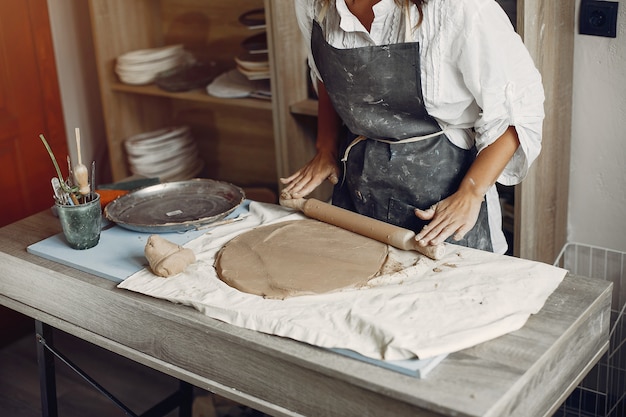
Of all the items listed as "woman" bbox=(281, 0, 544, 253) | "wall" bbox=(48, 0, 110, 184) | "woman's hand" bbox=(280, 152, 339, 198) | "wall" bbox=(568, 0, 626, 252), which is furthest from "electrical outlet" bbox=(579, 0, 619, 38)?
"wall" bbox=(48, 0, 110, 184)

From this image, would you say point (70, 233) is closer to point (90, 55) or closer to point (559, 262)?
point (559, 262)

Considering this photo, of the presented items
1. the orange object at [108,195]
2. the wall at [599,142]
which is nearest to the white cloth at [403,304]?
the orange object at [108,195]

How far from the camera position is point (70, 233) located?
1.86m

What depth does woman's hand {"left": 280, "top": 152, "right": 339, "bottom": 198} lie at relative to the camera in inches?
80.8

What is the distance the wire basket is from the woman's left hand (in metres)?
0.87

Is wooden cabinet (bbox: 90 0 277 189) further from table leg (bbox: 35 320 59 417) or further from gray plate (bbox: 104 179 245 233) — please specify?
table leg (bbox: 35 320 59 417)

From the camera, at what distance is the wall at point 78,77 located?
3488mm

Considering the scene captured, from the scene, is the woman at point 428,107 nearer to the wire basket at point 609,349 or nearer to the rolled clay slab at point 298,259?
the rolled clay slab at point 298,259

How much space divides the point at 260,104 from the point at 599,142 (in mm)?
1203

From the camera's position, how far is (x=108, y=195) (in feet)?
7.22

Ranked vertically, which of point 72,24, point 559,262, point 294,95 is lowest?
point 559,262

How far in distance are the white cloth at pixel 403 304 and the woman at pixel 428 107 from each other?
12 centimetres

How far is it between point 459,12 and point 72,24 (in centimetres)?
235

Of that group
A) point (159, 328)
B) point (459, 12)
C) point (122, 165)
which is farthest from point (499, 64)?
point (122, 165)
